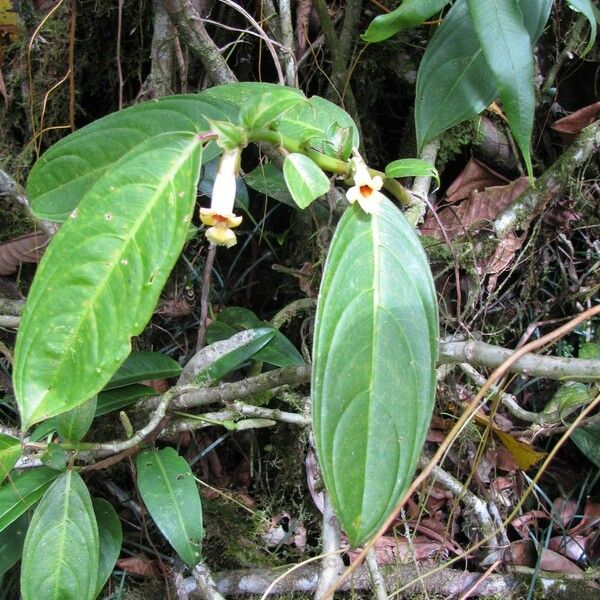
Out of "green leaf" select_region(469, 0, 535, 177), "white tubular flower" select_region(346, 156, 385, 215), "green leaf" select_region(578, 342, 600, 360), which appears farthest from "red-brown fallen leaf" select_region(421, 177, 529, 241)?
"white tubular flower" select_region(346, 156, 385, 215)

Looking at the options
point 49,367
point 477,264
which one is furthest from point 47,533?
point 477,264

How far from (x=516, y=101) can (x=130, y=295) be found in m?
0.56

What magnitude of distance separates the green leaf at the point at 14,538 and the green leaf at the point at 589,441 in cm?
98

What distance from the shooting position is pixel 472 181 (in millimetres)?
1350

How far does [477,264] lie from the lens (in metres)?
1.23

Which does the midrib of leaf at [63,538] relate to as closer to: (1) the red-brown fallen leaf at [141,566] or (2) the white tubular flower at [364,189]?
(1) the red-brown fallen leaf at [141,566]

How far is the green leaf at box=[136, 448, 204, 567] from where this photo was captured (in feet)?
3.21

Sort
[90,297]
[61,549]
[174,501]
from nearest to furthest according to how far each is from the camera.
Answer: [90,297]
[61,549]
[174,501]

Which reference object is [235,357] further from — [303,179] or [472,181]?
[472,181]

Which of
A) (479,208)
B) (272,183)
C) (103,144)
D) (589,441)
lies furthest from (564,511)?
(103,144)

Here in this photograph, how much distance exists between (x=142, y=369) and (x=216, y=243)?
1.36 ft

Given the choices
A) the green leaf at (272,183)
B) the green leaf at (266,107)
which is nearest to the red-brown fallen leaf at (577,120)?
the green leaf at (272,183)

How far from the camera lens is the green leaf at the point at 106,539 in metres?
1.00

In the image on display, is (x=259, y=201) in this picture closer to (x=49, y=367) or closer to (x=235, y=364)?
(x=235, y=364)
